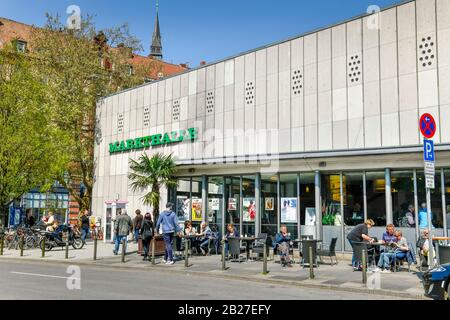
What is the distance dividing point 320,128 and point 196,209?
7.57 m

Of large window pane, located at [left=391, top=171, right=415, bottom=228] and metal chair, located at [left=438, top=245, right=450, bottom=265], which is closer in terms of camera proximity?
metal chair, located at [left=438, top=245, right=450, bottom=265]

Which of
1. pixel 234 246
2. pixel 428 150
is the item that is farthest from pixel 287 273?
pixel 428 150

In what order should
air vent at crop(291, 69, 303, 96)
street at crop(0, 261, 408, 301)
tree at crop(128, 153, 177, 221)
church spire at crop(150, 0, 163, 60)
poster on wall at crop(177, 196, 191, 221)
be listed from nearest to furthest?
street at crop(0, 261, 408, 301), air vent at crop(291, 69, 303, 96), tree at crop(128, 153, 177, 221), poster on wall at crop(177, 196, 191, 221), church spire at crop(150, 0, 163, 60)

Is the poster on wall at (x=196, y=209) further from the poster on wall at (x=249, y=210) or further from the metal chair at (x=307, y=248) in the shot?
the metal chair at (x=307, y=248)

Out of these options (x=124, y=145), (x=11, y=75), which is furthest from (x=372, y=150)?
(x=11, y=75)

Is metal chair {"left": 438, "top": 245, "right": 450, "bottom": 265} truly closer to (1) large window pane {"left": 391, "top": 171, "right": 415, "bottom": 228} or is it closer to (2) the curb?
(2) the curb

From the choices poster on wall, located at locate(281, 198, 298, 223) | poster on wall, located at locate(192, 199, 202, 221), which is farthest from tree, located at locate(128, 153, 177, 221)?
poster on wall, located at locate(281, 198, 298, 223)

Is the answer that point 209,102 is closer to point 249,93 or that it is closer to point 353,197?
point 249,93

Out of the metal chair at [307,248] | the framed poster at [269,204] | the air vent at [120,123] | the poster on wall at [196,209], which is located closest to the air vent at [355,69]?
the framed poster at [269,204]

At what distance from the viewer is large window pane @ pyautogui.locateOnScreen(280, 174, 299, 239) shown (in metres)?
20.1

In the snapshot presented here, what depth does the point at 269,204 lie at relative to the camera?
2105cm

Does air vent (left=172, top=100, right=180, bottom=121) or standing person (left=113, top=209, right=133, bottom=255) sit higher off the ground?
air vent (left=172, top=100, right=180, bottom=121)

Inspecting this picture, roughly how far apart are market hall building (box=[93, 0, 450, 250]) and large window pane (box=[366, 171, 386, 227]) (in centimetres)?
4
